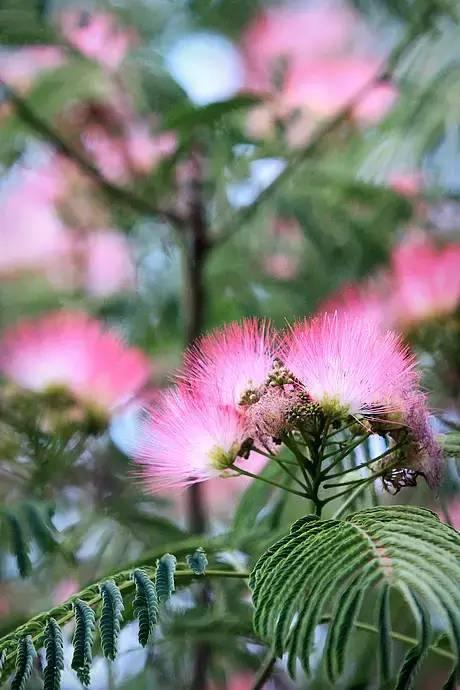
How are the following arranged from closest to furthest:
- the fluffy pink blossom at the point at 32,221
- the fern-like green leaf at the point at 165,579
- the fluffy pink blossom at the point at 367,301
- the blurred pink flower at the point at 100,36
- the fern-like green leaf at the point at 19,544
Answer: the fern-like green leaf at the point at 165,579 → the fern-like green leaf at the point at 19,544 → the fluffy pink blossom at the point at 367,301 → the blurred pink flower at the point at 100,36 → the fluffy pink blossom at the point at 32,221

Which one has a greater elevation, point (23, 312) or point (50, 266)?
point (50, 266)

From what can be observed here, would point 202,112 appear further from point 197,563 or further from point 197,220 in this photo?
point 197,563

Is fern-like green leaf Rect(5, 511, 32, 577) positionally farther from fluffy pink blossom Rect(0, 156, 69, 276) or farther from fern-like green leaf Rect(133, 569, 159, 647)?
fluffy pink blossom Rect(0, 156, 69, 276)

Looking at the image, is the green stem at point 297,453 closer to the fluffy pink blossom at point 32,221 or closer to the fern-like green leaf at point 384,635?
the fern-like green leaf at point 384,635

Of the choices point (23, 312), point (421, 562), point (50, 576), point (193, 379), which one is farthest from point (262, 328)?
point (23, 312)

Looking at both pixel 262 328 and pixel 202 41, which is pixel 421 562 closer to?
pixel 262 328

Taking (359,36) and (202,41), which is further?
(359,36)

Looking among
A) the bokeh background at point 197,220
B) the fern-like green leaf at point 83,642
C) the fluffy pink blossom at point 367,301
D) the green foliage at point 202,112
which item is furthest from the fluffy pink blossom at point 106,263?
the fern-like green leaf at point 83,642
